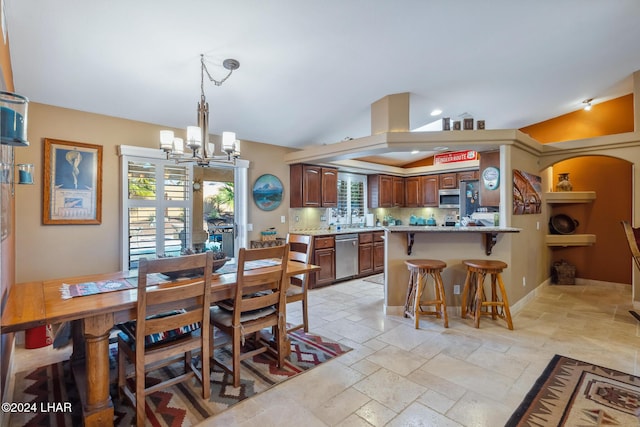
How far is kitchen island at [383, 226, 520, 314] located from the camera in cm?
381

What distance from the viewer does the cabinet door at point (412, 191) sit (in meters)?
7.29

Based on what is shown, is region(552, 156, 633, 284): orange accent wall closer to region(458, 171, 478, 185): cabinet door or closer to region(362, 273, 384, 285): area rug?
region(458, 171, 478, 185): cabinet door

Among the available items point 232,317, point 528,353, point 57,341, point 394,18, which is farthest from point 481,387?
point 57,341

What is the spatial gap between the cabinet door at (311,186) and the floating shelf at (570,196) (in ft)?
12.6

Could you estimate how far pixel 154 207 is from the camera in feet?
12.7

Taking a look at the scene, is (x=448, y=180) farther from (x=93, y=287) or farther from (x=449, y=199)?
(x=93, y=287)

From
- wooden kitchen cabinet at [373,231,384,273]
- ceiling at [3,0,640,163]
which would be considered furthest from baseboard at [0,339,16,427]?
wooden kitchen cabinet at [373,231,384,273]

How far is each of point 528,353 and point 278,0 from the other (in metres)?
3.60

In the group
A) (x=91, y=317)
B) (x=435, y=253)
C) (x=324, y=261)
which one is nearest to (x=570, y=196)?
(x=435, y=253)

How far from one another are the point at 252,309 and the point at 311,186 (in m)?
3.35

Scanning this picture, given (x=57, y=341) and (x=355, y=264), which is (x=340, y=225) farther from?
(x=57, y=341)

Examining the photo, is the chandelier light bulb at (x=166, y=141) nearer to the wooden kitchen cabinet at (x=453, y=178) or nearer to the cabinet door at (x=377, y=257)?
the cabinet door at (x=377, y=257)

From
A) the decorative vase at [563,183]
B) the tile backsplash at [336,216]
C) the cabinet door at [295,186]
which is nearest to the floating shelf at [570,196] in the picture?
the decorative vase at [563,183]

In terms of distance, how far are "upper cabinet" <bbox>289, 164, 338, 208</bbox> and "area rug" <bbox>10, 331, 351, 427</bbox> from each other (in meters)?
2.91
